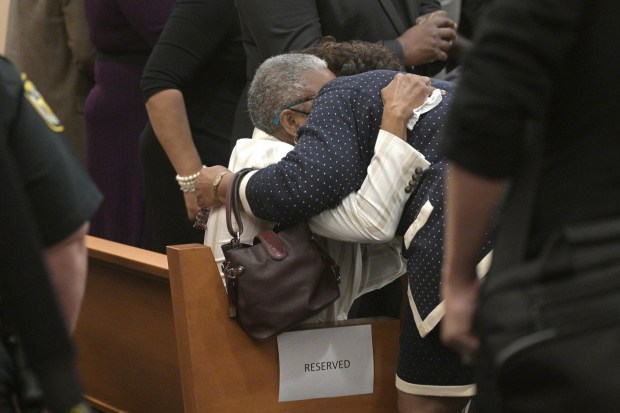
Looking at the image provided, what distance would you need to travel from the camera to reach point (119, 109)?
3.81 m

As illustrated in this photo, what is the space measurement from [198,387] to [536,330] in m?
1.54

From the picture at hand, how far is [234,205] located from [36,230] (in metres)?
1.34

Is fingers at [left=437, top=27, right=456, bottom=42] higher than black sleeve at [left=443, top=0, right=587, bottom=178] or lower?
lower

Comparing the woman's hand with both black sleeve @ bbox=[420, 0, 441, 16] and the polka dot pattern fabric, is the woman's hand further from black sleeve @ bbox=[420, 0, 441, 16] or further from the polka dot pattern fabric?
black sleeve @ bbox=[420, 0, 441, 16]

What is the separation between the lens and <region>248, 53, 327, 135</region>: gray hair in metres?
2.74

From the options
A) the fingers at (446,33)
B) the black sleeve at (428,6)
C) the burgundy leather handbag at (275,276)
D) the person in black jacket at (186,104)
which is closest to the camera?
the burgundy leather handbag at (275,276)

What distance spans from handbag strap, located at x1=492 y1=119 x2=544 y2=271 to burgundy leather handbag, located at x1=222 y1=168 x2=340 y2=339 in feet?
4.09

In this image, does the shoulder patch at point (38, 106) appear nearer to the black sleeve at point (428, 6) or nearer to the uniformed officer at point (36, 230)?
the uniformed officer at point (36, 230)

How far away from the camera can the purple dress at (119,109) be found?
3.49 m

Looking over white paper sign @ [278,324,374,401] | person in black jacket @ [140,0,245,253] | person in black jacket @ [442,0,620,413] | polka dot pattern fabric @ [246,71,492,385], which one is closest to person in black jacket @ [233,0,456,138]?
person in black jacket @ [140,0,245,253]

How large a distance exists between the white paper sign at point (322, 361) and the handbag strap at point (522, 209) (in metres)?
1.40

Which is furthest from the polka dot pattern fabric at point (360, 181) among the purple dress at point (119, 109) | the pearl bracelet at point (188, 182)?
the purple dress at point (119, 109)

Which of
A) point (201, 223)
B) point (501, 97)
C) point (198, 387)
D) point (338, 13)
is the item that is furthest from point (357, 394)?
point (501, 97)

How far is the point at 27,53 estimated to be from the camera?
4.38 meters
